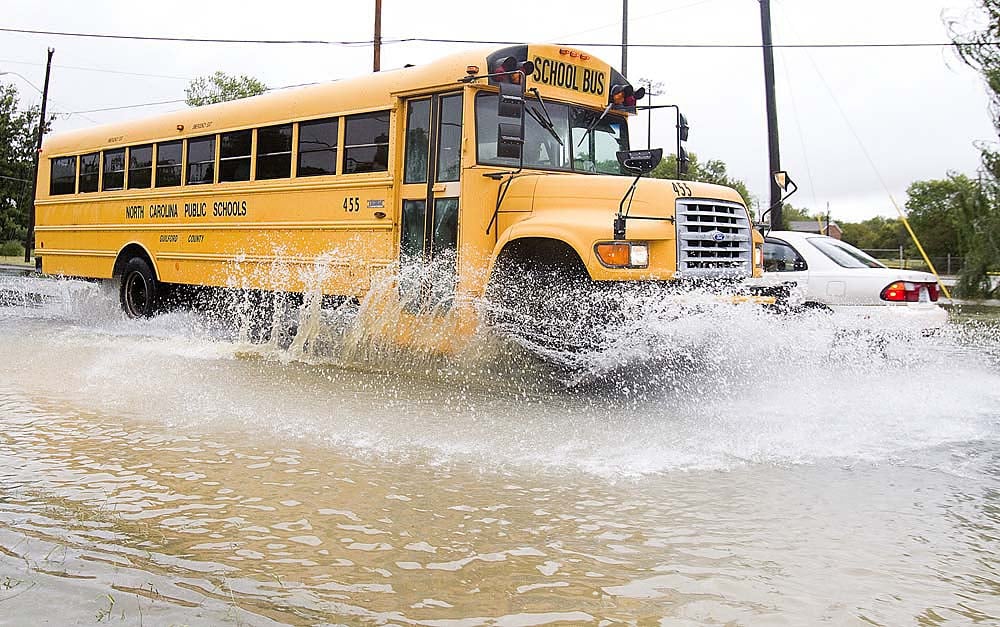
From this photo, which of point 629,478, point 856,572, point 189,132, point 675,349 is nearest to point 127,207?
point 189,132

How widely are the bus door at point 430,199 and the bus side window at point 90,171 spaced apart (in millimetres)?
6400

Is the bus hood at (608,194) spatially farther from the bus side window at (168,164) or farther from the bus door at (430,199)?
the bus side window at (168,164)

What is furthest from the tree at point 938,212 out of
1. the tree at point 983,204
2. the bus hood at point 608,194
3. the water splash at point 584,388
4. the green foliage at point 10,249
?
the green foliage at point 10,249

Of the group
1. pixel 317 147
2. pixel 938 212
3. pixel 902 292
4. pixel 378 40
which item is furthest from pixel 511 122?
pixel 938 212

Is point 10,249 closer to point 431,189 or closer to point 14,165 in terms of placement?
point 14,165

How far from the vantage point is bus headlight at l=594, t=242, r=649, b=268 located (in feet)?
23.1

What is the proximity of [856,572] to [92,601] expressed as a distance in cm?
280

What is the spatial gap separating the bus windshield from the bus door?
251 mm

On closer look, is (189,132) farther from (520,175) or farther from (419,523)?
(419,523)

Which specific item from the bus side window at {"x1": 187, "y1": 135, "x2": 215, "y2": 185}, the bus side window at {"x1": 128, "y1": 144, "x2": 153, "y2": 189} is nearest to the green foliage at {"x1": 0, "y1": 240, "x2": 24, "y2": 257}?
the bus side window at {"x1": 128, "y1": 144, "x2": 153, "y2": 189}

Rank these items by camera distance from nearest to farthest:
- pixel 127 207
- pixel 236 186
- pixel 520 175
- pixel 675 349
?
1. pixel 675 349
2. pixel 520 175
3. pixel 236 186
4. pixel 127 207

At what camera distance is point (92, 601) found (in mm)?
3250

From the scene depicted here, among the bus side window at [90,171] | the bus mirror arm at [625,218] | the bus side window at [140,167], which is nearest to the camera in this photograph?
the bus mirror arm at [625,218]

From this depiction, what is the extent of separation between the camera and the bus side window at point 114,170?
12.9m
